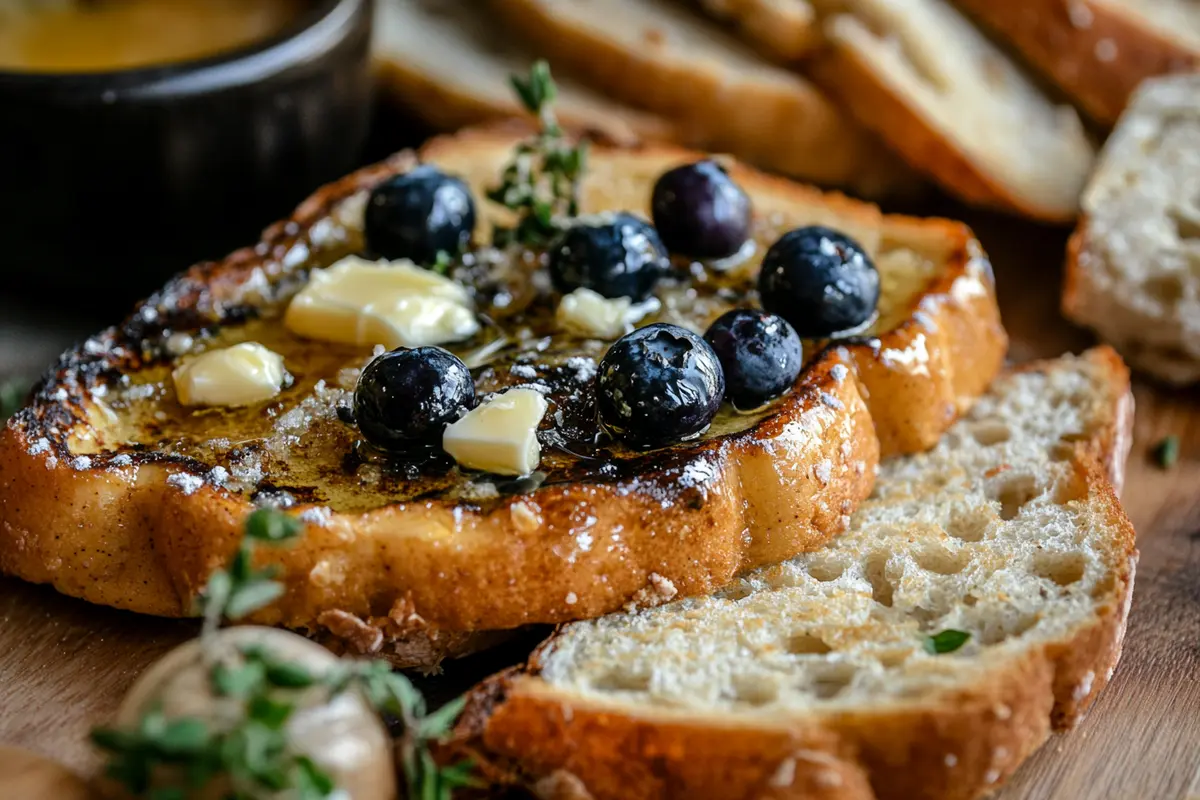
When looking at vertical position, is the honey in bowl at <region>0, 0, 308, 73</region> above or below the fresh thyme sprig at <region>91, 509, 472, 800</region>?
below

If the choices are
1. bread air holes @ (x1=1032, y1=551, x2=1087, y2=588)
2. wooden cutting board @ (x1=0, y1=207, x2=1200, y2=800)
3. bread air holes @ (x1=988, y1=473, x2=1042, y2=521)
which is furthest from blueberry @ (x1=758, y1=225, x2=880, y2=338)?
wooden cutting board @ (x1=0, y1=207, x2=1200, y2=800)

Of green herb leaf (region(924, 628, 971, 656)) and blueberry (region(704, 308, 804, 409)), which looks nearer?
green herb leaf (region(924, 628, 971, 656))

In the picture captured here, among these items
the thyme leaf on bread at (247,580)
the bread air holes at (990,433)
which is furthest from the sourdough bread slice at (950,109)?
the thyme leaf on bread at (247,580)

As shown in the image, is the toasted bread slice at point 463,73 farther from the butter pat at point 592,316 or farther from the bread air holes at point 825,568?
the bread air holes at point 825,568

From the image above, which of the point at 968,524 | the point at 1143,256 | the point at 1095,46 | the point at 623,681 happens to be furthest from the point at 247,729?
the point at 1095,46

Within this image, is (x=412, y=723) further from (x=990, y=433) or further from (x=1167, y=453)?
(x=1167, y=453)

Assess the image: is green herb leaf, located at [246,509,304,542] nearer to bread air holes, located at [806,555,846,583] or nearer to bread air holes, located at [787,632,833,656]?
bread air holes, located at [787,632,833,656]
